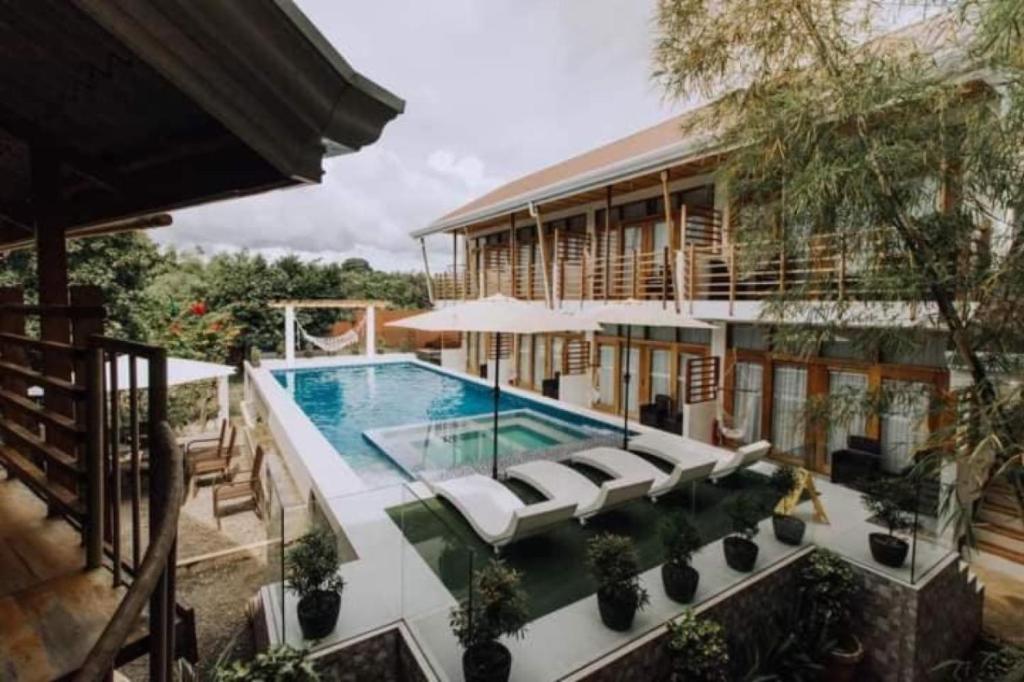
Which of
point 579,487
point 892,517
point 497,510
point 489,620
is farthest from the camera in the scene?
point 579,487

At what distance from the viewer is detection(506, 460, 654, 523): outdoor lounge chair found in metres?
6.26

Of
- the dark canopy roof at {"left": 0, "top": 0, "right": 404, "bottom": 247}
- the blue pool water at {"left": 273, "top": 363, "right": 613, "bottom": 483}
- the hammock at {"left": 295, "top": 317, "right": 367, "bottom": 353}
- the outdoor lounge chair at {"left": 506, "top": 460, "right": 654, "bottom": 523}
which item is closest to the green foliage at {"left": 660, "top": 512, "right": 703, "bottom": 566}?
the outdoor lounge chair at {"left": 506, "top": 460, "right": 654, "bottom": 523}

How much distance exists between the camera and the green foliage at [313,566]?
4.42 metres

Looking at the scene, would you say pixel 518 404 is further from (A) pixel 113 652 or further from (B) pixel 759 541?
(A) pixel 113 652

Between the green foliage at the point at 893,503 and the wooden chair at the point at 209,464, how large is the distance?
9336 millimetres

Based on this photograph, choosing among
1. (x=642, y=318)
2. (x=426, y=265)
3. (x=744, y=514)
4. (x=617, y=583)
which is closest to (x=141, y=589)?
(x=617, y=583)

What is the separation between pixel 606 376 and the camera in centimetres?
1451

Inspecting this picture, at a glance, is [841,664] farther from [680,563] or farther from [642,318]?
[642,318]

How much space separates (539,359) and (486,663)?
1400cm

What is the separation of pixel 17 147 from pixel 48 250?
1.93ft

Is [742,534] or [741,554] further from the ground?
[742,534]

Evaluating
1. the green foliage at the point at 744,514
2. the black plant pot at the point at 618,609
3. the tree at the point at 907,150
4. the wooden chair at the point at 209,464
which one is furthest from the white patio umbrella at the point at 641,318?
the wooden chair at the point at 209,464

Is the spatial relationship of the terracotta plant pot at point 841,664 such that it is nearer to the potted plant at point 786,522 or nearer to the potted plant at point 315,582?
the potted plant at point 786,522

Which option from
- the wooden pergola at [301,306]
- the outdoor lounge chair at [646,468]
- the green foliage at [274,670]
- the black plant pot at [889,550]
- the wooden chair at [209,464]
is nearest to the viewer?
the green foliage at [274,670]
